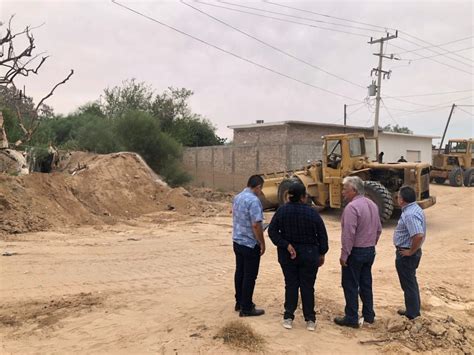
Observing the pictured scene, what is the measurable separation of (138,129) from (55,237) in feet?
41.6

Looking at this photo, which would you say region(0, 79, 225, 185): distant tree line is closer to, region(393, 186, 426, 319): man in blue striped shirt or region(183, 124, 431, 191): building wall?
region(183, 124, 431, 191): building wall

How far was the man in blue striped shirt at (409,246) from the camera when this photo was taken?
5445 mm

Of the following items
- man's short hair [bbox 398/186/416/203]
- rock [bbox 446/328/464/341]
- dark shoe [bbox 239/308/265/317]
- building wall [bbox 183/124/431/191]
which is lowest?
rock [bbox 446/328/464/341]

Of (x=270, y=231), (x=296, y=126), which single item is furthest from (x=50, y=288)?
(x=296, y=126)

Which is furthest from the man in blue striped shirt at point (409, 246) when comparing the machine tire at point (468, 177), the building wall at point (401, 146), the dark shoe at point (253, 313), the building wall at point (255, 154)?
the building wall at point (401, 146)

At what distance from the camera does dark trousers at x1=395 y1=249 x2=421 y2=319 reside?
5562 millimetres

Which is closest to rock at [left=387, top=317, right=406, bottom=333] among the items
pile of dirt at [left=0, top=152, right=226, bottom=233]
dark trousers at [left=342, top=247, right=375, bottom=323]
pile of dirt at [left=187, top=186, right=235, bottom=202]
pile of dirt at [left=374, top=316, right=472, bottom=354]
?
pile of dirt at [left=374, top=316, right=472, bottom=354]

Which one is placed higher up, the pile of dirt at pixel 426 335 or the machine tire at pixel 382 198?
the machine tire at pixel 382 198

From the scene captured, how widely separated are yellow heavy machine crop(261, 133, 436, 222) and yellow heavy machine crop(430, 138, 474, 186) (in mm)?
13262

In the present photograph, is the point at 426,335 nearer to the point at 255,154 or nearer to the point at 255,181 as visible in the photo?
the point at 255,181

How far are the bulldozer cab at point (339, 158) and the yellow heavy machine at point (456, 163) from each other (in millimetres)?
13765

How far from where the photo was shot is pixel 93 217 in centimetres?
1426

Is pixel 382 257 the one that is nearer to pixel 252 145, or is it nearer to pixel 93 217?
pixel 93 217

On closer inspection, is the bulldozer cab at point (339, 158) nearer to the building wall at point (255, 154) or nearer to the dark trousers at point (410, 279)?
the building wall at point (255, 154)
